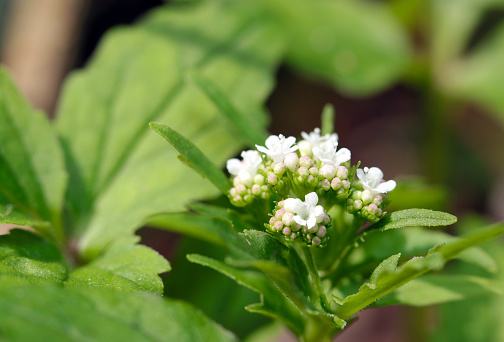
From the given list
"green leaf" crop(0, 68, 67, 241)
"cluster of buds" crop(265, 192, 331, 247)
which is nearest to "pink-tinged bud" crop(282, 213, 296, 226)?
"cluster of buds" crop(265, 192, 331, 247)

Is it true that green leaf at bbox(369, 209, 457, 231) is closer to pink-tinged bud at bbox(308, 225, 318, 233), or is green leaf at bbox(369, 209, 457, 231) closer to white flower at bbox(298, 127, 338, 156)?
pink-tinged bud at bbox(308, 225, 318, 233)

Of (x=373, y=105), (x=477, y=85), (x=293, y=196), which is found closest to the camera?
(x=293, y=196)

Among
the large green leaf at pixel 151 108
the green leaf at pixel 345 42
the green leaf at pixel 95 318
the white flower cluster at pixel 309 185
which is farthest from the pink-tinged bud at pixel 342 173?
the green leaf at pixel 345 42

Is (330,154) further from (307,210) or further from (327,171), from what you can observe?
(307,210)

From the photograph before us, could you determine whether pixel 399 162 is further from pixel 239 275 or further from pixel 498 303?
pixel 239 275

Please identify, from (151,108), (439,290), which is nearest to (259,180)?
(439,290)

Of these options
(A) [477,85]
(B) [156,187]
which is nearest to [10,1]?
(B) [156,187]
